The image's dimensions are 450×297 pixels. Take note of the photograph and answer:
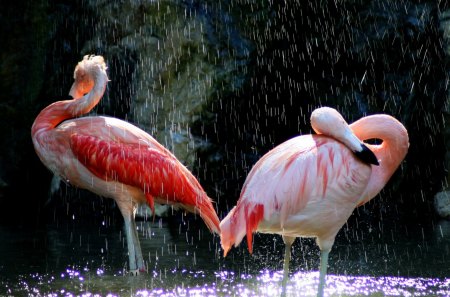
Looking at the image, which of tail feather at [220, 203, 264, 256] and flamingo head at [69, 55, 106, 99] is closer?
tail feather at [220, 203, 264, 256]

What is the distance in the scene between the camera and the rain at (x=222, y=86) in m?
9.18

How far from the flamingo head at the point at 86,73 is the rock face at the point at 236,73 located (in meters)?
2.36

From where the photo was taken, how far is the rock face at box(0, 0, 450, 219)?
30.5ft

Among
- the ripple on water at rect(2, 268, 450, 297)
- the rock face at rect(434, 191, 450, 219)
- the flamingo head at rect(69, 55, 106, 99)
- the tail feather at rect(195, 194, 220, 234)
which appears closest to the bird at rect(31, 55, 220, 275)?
the tail feather at rect(195, 194, 220, 234)

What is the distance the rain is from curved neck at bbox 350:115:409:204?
2909mm

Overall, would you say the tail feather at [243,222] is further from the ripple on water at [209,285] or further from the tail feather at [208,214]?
the tail feather at [208,214]

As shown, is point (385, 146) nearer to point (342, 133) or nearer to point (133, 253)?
point (342, 133)

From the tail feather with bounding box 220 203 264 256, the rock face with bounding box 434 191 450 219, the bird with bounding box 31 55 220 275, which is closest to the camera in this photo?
the tail feather with bounding box 220 203 264 256

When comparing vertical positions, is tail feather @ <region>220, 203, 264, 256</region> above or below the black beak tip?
below

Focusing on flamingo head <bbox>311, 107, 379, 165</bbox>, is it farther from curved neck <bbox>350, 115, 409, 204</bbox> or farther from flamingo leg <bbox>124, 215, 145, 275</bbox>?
flamingo leg <bbox>124, 215, 145, 275</bbox>

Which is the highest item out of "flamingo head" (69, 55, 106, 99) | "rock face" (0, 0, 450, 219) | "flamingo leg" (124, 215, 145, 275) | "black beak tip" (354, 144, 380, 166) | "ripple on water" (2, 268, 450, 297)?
"rock face" (0, 0, 450, 219)

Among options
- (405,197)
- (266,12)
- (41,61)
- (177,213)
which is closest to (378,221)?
(405,197)

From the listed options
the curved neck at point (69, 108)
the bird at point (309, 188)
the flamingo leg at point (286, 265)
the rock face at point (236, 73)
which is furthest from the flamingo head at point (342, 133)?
the rock face at point (236, 73)

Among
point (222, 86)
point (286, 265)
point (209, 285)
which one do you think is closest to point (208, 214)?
point (209, 285)
